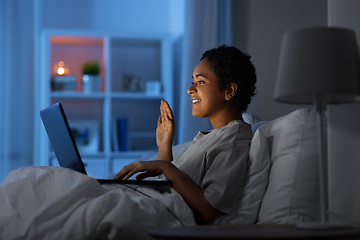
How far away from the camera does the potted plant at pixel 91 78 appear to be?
3.40 metres

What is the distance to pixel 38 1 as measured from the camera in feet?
11.7

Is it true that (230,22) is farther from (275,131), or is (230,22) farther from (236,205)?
(236,205)

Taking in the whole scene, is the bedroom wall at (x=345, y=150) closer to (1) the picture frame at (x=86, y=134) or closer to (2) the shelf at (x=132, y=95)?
(2) the shelf at (x=132, y=95)

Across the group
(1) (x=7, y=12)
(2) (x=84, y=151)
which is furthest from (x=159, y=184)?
(1) (x=7, y=12)

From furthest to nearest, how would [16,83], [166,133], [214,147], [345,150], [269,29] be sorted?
[16,83]
[269,29]
[166,133]
[214,147]
[345,150]

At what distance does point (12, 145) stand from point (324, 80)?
2.91 meters

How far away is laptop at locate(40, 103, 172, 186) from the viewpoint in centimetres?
136

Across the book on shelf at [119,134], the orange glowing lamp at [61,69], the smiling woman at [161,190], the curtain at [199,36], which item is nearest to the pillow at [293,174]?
the smiling woman at [161,190]

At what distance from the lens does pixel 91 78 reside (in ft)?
11.1

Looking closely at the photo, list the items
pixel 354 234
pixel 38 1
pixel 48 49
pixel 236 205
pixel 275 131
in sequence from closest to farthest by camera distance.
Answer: pixel 354 234 → pixel 236 205 → pixel 275 131 → pixel 48 49 → pixel 38 1

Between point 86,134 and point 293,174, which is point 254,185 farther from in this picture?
point 86,134

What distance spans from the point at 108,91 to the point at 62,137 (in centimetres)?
191

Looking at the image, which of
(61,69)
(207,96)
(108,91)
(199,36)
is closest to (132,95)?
(108,91)

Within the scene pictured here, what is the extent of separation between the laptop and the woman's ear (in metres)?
0.50
